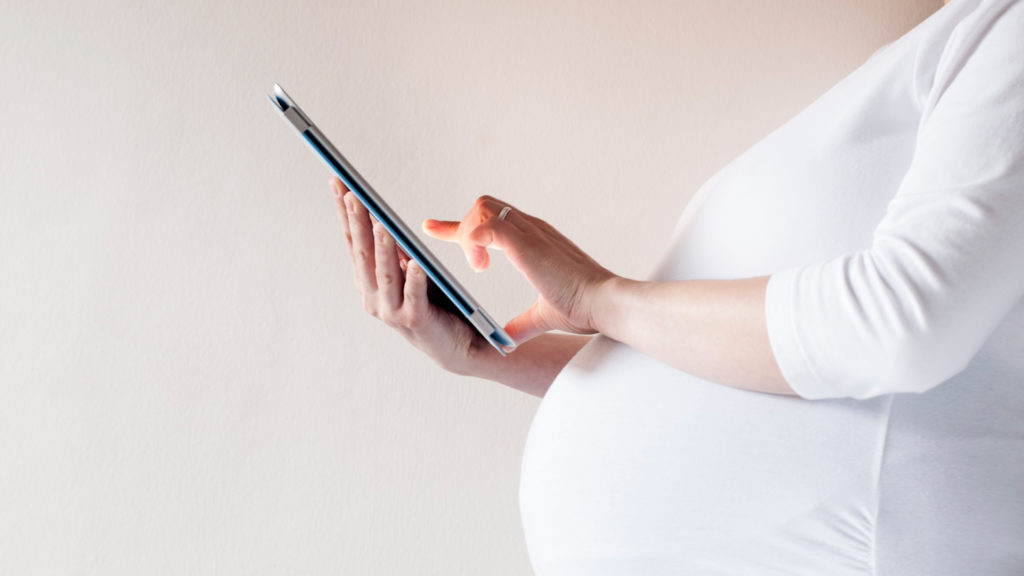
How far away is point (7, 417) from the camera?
3.29ft

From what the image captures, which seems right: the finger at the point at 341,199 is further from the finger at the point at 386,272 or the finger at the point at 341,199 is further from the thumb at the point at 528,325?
the thumb at the point at 528,325

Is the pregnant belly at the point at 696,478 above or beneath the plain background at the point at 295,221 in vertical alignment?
beneath

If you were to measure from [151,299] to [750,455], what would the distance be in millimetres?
801

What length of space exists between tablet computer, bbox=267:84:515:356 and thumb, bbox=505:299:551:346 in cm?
13

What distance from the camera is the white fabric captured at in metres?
0.49

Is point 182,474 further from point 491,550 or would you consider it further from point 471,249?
point 471,249

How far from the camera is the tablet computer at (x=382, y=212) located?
597 millimetres

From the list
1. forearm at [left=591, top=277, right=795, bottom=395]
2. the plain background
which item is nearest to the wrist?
forearm at [left=591, top=277, right=795, bottom=395]

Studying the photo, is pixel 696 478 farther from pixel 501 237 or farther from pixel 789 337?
pixel 501 237

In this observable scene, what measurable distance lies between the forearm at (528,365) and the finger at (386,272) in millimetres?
142

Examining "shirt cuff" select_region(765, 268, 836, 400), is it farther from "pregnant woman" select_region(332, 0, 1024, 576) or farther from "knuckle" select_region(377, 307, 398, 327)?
"knuckle" select_region(377, 307, 398, 327)

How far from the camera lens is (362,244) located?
82 centimetres

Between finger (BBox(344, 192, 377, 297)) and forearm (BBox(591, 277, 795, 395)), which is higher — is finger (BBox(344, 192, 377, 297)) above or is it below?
above

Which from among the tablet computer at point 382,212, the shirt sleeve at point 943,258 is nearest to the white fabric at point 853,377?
the shirt sleeve at point 943,258
